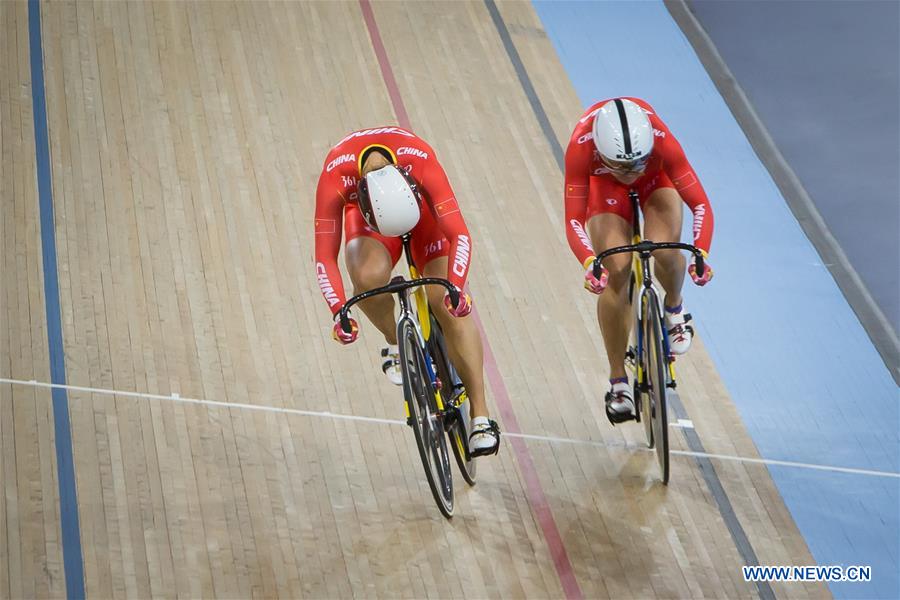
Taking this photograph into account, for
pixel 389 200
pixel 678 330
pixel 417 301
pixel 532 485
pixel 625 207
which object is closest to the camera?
pixel 389 200

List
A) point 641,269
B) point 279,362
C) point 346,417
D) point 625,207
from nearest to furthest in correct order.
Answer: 1. point 641,269
2. point 625,207
3. point 346,417
4. point 279,362

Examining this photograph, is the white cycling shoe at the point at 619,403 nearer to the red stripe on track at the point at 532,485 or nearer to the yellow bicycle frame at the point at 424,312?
the red stripe on track at the point at 532,485

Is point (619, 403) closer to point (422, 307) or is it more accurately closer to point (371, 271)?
point (422, 307)

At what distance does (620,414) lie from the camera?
14.0ft

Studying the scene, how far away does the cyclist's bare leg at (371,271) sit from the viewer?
369 centimetres

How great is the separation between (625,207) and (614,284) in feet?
0.93

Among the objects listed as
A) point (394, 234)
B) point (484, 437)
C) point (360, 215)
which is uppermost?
point (360, 215)

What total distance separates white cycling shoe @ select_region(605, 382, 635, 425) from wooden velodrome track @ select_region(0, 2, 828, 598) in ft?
0.61

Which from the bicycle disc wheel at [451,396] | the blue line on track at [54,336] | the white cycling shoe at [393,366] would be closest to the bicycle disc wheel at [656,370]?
the bicycle disc wheel at [451,396]

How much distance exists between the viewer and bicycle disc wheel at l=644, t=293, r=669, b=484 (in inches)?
147

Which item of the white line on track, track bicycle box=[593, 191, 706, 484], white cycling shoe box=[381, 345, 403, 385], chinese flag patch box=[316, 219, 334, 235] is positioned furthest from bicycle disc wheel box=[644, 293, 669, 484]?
chinese flag patch box=[316, 219, 334, 235]

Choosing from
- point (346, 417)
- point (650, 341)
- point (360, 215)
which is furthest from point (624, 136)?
point (346, 417)

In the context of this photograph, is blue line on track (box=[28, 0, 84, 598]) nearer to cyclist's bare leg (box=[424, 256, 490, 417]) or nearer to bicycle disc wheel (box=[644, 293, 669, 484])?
cyclist's bare leg (box=[424, 256, 490, 417])

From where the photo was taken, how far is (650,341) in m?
3.81
